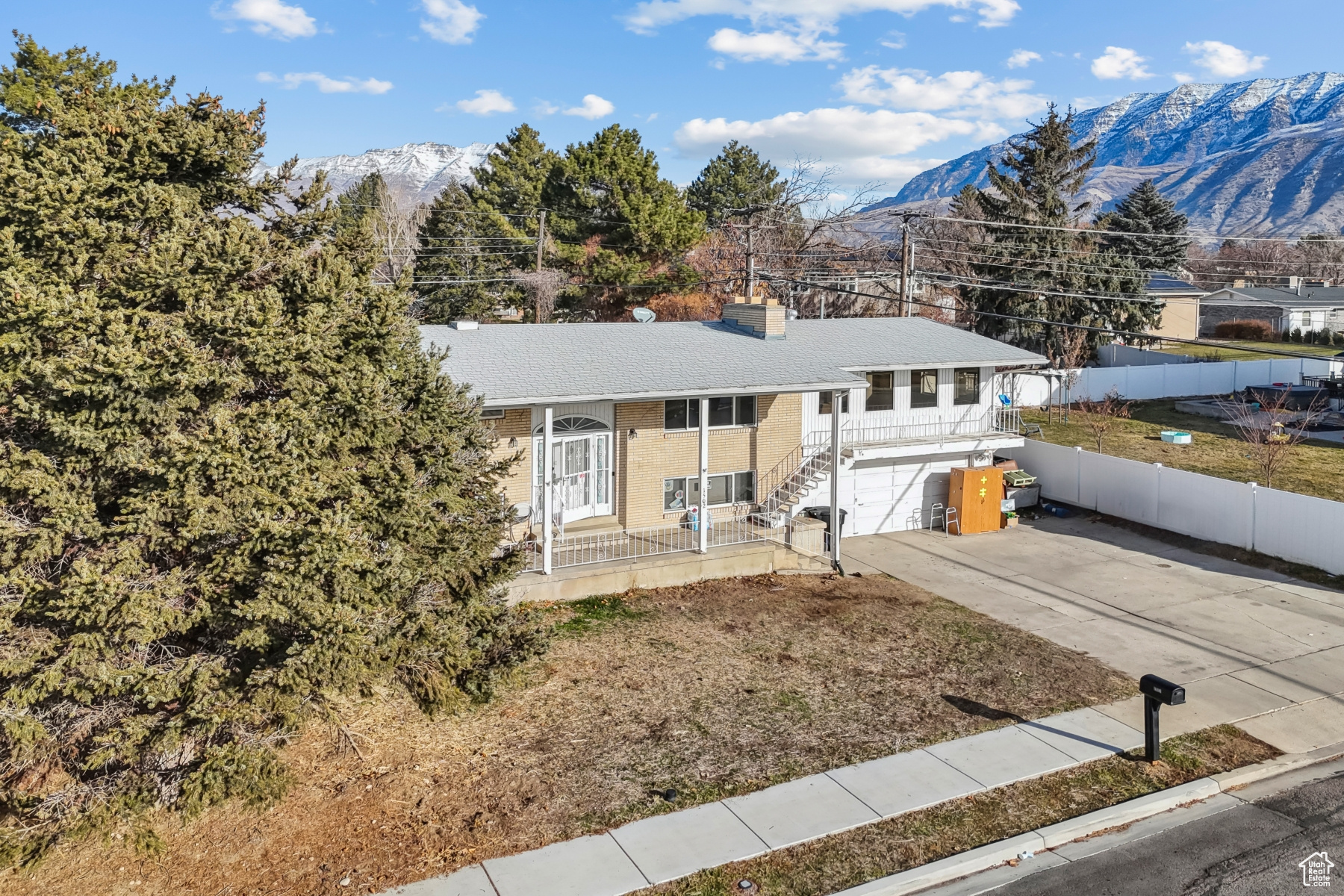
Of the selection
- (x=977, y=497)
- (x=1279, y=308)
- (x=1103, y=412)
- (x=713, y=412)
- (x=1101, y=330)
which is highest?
(x=1279, y=308)

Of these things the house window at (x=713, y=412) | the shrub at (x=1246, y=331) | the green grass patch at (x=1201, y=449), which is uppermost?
the shrub at (x=1246, y=331)

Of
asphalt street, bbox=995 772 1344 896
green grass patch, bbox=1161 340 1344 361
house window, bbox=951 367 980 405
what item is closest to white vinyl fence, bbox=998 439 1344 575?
house window, bbox=951 367 980 405

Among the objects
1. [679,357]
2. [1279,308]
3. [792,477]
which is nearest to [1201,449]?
[792,477]

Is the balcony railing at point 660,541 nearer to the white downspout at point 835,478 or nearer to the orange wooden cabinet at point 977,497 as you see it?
the white downspout at point 835,478

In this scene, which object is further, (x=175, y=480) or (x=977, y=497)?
(x=977, y=497)

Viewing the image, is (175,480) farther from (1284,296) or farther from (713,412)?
(1284,296)

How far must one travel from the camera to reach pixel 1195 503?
2042cm

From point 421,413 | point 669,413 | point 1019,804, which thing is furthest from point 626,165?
point 1019,804

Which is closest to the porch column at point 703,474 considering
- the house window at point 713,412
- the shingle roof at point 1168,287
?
the house window at point 713,412

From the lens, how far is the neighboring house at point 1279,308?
194 feet

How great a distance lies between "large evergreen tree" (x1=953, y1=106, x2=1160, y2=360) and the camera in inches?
1690

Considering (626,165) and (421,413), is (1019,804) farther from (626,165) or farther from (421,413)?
(626,165)

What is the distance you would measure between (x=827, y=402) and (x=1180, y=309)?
46.3m

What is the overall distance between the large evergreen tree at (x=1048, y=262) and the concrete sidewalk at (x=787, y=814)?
3485cm
